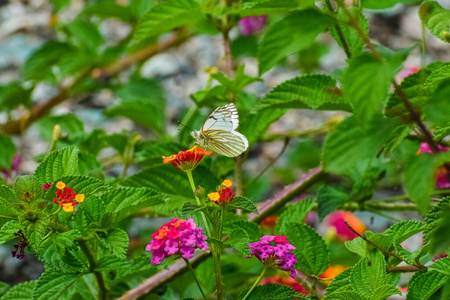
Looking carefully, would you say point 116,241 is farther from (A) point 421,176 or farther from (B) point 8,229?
(A) point 421,176

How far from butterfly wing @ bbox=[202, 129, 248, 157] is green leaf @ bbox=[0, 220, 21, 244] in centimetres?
24

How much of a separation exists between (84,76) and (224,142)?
0.78 m

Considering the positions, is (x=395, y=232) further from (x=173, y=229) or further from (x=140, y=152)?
(x=140, y=152)

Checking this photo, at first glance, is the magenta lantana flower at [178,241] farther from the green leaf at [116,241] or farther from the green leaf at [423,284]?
the green leaf at [423,284]

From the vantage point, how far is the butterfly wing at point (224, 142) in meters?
0.64

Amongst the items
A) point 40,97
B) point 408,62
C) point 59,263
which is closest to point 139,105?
point 59,263

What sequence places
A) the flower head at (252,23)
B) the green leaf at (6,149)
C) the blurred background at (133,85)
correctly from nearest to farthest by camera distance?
the green leaf at (6,149), the blurred background at (133,85), the flower head at (252,23)

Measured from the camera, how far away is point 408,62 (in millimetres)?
1692

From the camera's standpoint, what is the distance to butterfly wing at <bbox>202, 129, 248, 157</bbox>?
25.3 inches

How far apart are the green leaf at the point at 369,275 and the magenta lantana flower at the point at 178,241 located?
0.50 ft

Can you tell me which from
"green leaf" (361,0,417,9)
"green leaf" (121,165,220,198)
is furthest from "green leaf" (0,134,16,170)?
"green leaf" (361,0,417,9)

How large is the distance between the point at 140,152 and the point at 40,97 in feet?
3.07

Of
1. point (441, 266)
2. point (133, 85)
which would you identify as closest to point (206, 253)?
point (441, 266)

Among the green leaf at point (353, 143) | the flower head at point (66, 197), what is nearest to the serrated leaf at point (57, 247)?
the flower head at point (66, 197)
